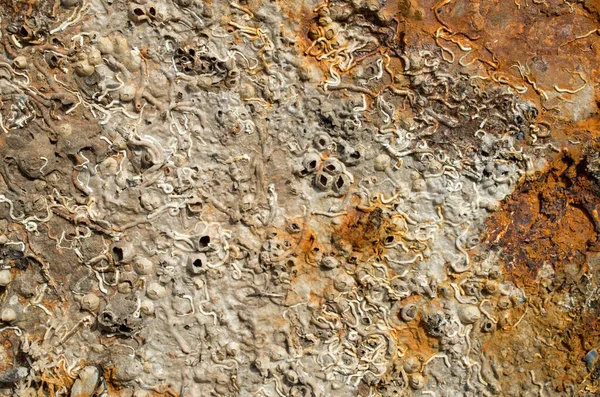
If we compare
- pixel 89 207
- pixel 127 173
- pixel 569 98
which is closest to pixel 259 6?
pixel 127 173

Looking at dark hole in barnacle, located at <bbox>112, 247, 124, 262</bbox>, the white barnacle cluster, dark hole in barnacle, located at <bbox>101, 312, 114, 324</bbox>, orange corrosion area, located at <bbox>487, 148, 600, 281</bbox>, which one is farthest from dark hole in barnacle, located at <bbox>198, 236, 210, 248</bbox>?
orange corrosion area, located at <bbox>487, 148, 600, 281</bbox>

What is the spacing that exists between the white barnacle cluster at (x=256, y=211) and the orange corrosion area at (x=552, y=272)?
91 millimetres

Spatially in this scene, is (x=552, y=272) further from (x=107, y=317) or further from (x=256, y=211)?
(x=107, y=317)

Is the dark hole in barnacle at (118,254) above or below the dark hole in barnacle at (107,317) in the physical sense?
above

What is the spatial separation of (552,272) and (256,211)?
1344mm

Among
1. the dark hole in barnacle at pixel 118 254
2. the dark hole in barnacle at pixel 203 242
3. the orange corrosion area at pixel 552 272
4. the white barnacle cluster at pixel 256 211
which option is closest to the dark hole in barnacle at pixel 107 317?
the white barnacle cluster at pixel 256 211

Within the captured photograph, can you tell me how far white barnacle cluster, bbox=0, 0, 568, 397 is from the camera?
96.0 inches

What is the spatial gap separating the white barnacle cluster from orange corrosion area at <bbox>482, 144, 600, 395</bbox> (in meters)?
0.09

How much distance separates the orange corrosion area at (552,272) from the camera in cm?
260

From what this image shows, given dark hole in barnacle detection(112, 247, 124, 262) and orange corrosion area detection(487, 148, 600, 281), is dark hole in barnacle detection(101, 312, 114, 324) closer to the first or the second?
dark hole in barnacle detection(112, 247, 124, 262)

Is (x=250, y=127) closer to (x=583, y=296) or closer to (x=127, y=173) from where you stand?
(x=127, y=173)

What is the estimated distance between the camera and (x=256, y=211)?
2543mm

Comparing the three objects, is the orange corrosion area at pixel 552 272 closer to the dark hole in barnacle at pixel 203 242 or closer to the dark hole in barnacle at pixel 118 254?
the dark hole in barnacle at pixel 203 242

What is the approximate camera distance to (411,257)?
2.57 meters
